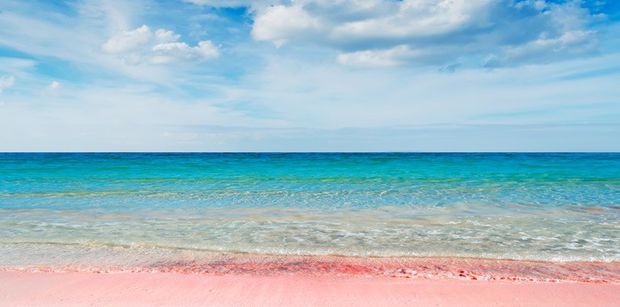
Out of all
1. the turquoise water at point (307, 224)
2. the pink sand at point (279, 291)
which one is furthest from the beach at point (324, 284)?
the turquoise water at point (307, 224)

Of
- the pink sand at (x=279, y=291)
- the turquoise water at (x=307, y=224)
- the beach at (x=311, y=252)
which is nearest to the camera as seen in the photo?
the pink sand at (x=279, y=291)

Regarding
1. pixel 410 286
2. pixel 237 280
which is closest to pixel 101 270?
pixel 237 280

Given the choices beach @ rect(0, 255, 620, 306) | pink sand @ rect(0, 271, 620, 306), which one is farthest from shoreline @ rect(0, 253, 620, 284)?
pink sand @ rect(0, 271, 620, 306)

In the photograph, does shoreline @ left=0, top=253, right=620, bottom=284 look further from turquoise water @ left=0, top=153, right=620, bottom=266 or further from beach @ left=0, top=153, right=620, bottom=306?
turquoise water @ left=0, top=153, right=620, bottom=266

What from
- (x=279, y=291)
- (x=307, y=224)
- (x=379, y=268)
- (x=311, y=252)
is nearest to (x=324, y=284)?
(x=279, y=291)

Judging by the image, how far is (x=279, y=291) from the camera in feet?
18.6

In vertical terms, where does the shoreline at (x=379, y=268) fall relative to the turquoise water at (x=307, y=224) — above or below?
below

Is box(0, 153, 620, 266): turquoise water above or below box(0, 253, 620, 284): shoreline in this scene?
above

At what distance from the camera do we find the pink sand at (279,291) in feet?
17.2

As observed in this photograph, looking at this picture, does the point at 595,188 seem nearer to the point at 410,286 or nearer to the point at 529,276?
the point at 529,276

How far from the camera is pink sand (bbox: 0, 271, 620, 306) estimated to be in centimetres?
523

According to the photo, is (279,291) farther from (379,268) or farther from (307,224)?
(307,224)

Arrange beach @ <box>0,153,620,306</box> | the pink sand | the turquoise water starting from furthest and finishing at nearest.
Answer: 1. the turquoise water
2. beach @ <box>0,153,620,306</box>
3. the pink sand

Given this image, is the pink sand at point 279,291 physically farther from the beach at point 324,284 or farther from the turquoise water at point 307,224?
the turquoise water at point 307,224
